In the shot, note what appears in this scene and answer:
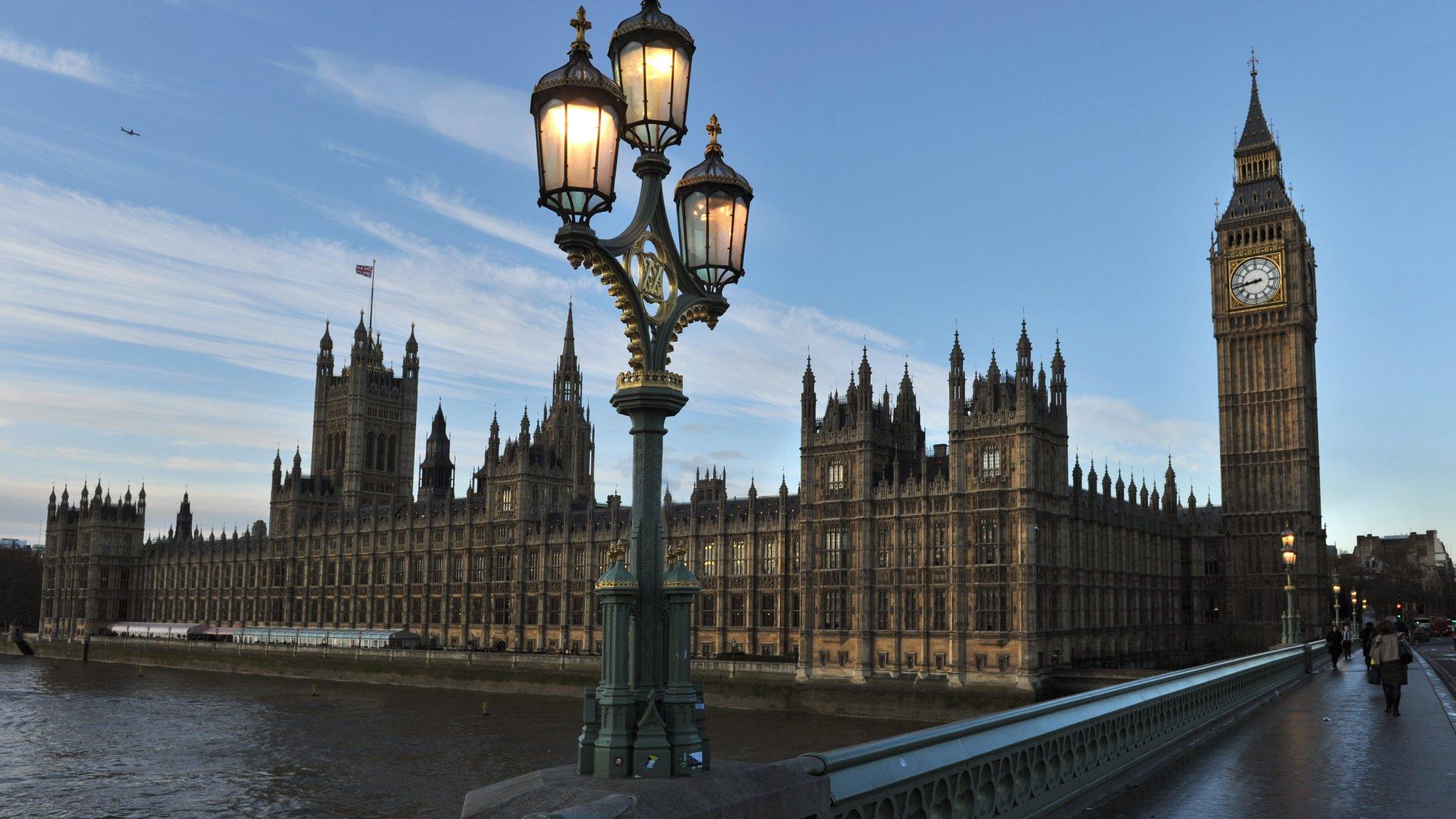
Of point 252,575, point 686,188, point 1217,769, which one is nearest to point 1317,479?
point 1217,769

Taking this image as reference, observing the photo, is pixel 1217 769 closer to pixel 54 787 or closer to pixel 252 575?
pixel 54 787

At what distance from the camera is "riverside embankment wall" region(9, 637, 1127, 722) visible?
206 feet

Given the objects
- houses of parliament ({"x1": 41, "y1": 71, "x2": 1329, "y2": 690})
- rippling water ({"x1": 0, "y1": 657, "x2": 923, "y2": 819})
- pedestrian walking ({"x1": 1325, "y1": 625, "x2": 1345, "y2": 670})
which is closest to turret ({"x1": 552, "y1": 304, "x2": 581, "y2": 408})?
houses of parliament ({"x1": 41, "y1": 71, "x2": 1329, "y2": 690})

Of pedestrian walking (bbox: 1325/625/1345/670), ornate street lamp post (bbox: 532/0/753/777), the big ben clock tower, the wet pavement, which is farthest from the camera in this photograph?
the big ben clock tower

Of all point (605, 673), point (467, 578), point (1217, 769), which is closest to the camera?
point (605, 673)

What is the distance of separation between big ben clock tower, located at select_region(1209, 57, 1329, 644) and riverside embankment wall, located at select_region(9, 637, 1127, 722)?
118 ft

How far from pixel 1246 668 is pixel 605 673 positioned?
70.4 ft

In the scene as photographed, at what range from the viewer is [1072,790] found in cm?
1252

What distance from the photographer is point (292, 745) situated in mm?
56375

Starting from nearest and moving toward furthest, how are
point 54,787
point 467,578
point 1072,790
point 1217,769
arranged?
1. point 1072,790
2. point 1217,769
3. point 54,787
4. point 467,578

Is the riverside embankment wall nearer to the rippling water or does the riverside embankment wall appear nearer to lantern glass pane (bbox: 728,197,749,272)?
the rippling water

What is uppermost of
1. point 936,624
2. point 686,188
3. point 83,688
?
point 686,188

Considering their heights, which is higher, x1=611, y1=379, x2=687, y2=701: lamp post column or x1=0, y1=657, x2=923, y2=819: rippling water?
x1=611, y1=379, x2=687, y2=701: lamp post column

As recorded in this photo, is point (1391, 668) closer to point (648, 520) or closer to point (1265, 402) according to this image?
point (648, 520)
